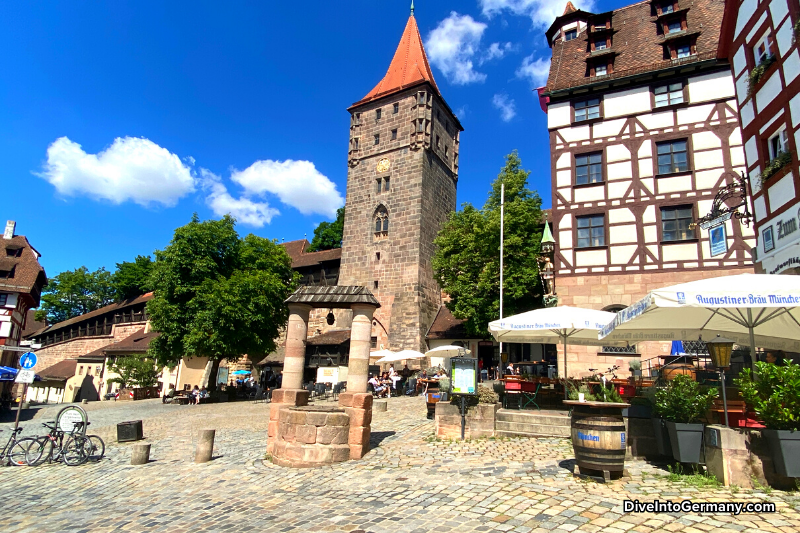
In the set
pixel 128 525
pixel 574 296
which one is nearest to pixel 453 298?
pixel 574 296

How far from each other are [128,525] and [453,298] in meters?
21.8

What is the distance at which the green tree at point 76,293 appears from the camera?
58.7m

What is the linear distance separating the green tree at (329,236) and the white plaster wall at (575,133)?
29.3 meters

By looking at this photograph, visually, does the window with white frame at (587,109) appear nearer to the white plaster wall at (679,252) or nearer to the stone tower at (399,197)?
the white plaster wall at (679,252)

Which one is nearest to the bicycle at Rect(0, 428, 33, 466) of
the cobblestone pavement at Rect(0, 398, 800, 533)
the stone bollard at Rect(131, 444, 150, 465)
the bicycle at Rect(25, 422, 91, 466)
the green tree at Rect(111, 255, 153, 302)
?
the bicycle at Rect(25, 422, 91, 466)

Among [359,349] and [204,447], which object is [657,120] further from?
[204,447]

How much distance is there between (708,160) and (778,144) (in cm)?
431

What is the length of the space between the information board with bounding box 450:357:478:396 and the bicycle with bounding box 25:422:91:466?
8.01 meters

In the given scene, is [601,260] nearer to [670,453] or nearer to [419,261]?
[670,453]

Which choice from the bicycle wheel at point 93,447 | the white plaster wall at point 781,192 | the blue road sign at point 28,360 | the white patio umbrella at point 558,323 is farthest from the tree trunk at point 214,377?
the white plaster wall at point 781,192

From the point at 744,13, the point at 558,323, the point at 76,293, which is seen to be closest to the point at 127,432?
the point at 558,323

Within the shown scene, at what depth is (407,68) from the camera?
133 feet

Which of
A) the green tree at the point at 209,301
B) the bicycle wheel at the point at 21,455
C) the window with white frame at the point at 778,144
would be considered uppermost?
the window with white frame at the point at 778,144

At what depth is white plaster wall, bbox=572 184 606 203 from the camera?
18.5 m
